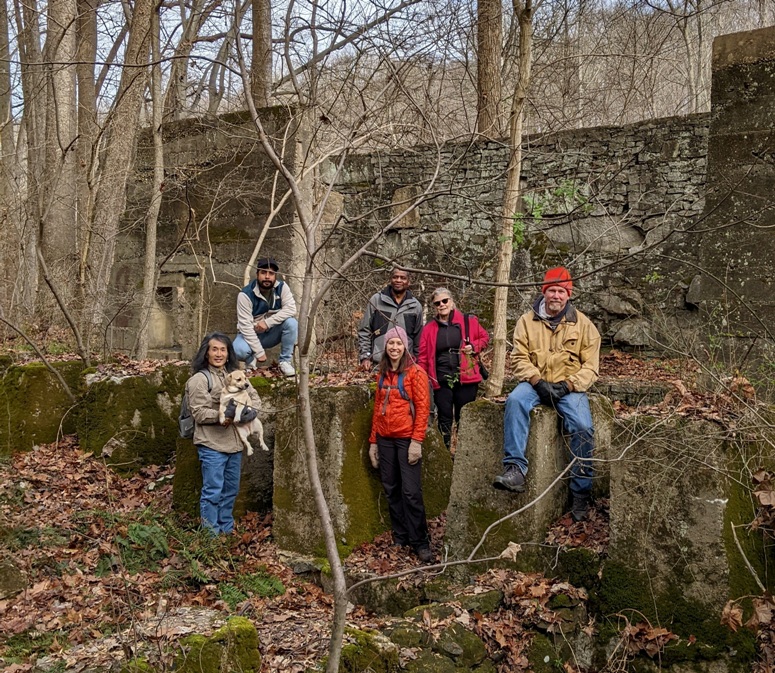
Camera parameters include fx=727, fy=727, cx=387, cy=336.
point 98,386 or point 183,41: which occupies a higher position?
point 183,41

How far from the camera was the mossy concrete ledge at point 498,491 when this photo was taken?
18.5 feet

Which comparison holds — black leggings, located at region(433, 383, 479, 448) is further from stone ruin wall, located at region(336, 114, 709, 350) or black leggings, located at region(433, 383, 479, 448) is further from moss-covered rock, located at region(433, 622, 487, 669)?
stone ruin wall, located at region(336, 114, 709, 350)

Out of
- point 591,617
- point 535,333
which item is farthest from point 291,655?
point 535,333

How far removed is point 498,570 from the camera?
18.5 ft

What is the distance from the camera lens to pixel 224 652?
4086 mm

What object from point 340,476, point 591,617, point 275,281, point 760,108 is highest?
point 760,108

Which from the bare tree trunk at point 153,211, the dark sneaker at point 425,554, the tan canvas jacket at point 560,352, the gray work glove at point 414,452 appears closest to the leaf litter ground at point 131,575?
the dark sneaker at point 425,554

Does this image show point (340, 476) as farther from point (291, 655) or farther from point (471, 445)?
point (291, 655)

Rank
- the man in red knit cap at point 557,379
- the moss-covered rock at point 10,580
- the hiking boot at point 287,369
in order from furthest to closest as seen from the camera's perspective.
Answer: the hiking boot at point 287,369
the man in red knit cap at point 557,379
the moss-covered rock at point 10,580

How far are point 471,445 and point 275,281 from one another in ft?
9.21

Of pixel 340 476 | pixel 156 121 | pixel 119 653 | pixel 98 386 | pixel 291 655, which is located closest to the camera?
pixel 119 653

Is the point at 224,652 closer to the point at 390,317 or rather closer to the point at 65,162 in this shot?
the point at 390,317

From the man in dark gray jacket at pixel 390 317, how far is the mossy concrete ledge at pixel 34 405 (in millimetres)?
3517

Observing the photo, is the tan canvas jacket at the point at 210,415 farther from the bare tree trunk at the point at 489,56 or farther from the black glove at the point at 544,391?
the bare tree trunk at the point at 489,56
